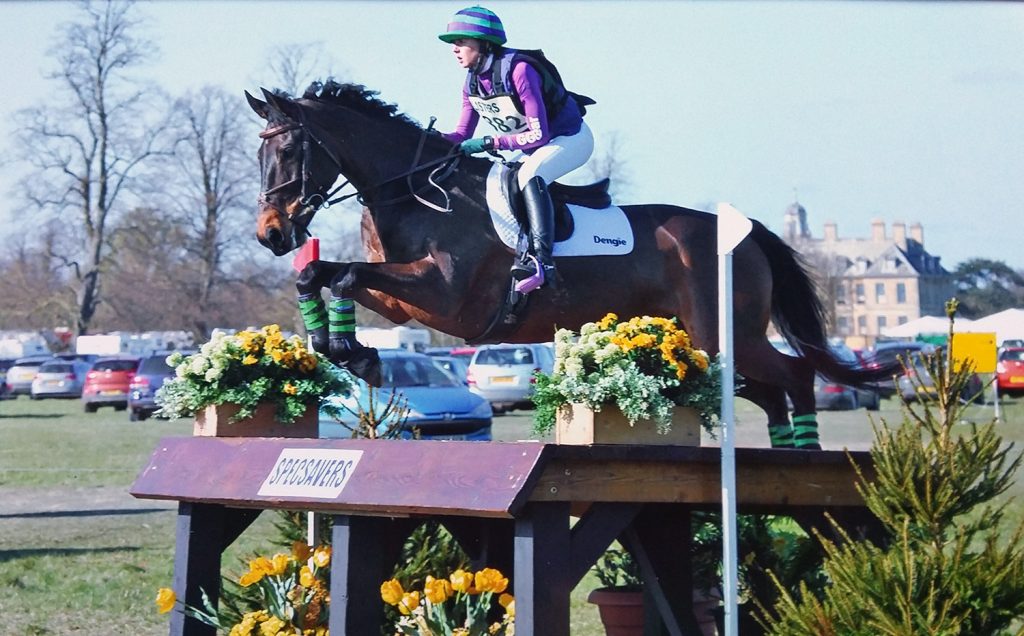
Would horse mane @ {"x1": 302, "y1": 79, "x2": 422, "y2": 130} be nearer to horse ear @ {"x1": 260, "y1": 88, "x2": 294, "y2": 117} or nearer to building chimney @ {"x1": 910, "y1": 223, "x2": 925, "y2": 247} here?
horse ear @ {"x1": 260, "y1": 88, "x2": 294, "y2": 117}

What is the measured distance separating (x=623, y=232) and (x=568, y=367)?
1.76 metres

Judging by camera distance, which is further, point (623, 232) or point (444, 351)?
point (444, 351)

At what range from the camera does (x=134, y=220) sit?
46.8 m

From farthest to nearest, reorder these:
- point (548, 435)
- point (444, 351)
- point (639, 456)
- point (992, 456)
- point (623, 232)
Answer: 1. point (444, 351)
2. point (623, 232)
3. point (548, 435)
4. point (639, 456)
5. point (992, 456)

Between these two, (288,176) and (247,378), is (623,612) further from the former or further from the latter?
(288,176)

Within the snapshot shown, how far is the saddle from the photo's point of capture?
607 centimetres

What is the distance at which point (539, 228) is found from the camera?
5.95 meters

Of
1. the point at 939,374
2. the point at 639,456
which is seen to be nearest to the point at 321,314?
the point at 639,456

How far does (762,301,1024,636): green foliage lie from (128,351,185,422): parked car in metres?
24.2

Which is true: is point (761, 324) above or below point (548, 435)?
above

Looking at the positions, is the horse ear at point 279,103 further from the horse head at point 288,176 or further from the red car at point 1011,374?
the red car at point 1011,374

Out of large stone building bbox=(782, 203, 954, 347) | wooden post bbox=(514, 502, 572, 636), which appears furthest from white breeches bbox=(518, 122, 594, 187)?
large stone building bbox=(782, 203, 954, 347)

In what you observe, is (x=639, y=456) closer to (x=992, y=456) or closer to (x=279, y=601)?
(x=992, y=456)

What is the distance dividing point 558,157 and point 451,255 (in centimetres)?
67
